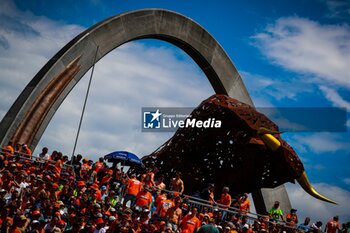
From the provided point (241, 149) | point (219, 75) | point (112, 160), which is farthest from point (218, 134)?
point (219, 75)

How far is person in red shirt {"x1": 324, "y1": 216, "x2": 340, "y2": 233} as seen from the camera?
18531 mm

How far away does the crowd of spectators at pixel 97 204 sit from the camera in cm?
1281

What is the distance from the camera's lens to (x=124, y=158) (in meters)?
20.3

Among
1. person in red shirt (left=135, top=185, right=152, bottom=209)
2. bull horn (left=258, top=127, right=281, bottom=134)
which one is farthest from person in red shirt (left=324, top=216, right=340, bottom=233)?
person in red shirt (left=135, top=185, right=152, bottom=209)

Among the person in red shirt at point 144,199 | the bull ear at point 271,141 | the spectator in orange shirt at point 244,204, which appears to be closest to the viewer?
the person in red shirt at point 144,199

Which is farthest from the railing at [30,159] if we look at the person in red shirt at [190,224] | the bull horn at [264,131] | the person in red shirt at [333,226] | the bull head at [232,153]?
the person in red shirt at [333,226]

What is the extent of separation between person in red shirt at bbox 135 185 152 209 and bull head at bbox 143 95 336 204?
5.40 metres

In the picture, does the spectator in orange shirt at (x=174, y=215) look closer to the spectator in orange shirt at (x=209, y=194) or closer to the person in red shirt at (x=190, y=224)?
the person in red shirt at (x=190, y=224)

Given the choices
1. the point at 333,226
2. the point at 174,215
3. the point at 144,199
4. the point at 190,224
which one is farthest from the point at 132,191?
the point at 333,226

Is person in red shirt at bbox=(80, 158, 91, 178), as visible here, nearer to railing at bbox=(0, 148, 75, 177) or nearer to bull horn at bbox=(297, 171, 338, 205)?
railing at bbox=(0, 148, 75, 177)

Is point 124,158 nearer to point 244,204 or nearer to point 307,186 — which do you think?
point 244,204

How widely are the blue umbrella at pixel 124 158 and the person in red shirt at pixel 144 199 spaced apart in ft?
11.8

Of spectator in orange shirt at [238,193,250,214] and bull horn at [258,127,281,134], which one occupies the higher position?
bull horn at [258,127,281,134]

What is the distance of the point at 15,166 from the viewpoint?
15.9m
